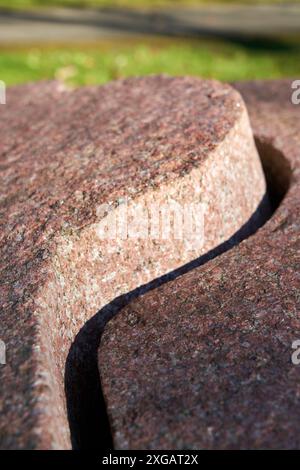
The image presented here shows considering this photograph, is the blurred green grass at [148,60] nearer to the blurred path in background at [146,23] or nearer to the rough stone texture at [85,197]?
the blurred path in background at [146,23]

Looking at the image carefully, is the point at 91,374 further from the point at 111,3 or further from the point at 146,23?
the point at 111,3

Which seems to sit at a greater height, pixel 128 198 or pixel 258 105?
pixel 128 198

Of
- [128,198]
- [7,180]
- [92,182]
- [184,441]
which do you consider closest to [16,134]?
[7,180]

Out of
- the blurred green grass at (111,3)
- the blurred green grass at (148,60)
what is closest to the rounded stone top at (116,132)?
the blurred green grass at (148,60)

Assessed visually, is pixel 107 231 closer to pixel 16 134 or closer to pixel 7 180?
pixel 7 180

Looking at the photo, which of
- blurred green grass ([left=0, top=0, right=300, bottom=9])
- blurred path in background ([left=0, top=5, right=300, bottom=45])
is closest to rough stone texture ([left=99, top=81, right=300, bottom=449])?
blurred path in background ([left=0, top=5, right=300, bottom=45])
